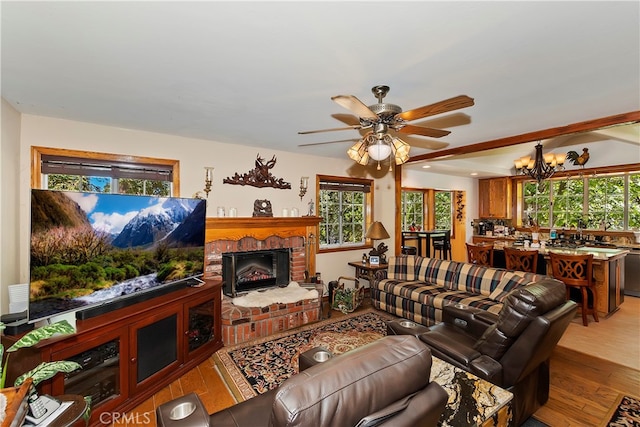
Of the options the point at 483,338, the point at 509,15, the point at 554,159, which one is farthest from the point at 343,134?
the point at 554,159

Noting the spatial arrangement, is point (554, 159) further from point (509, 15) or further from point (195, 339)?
point (195, 339)

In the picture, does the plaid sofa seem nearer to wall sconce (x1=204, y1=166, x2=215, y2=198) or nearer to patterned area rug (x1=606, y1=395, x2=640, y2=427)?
patterned area rug (x1=606, y1=395, x2=640, y2=427)

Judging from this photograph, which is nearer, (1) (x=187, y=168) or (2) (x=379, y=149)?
(2) (x=379, y=149)

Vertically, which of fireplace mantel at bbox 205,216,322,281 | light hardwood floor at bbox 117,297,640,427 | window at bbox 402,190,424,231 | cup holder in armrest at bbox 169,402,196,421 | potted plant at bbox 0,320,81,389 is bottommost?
light hardwood floor at bbox 117,297,640,427

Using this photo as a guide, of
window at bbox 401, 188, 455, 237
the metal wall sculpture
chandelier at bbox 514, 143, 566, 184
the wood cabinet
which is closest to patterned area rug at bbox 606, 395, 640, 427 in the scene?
chandelier at bbox 514, 143, 566, 184

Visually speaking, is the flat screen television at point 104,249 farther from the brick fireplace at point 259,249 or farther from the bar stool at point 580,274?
the bar stool at point 580,274

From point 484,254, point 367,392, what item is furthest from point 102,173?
point 484,254

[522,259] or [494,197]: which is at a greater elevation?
[494,197]

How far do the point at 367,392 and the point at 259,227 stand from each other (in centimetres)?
332

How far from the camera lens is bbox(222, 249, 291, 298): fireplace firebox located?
383 centimetres

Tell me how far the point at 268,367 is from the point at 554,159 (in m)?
5.24

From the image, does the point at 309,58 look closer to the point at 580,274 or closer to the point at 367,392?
the point at 367,392

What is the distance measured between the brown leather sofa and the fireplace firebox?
9.95 feet

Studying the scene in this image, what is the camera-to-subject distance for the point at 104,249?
2.28 m
